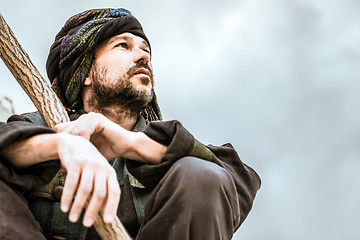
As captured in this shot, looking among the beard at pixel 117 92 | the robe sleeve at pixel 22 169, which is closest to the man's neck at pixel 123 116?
the beard at pixel 117 92

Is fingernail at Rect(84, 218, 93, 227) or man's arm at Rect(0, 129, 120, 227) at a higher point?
man's arm at Rect(0, 129, 120, 227)

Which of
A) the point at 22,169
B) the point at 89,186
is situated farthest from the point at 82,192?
the point at 22,169

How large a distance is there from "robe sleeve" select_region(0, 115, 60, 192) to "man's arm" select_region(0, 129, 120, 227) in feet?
0.13

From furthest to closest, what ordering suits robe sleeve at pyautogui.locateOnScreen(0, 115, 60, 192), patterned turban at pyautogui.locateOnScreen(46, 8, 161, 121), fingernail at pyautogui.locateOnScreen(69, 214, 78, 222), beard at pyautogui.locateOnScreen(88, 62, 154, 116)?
1. patterned turban at pyautogui.locateOnScreen(46, 8, 161, 121)
2. beard at pyautogui.locateOnScreen(88, 62, 154, 116)
3. robe sleeve at pyautogui.locateOnScreen(0, 115, 60, 192)
4. fingernail at pyautogui.locateOnScreen(69, 214, 78, 222)

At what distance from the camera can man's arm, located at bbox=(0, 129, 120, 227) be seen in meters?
1.05

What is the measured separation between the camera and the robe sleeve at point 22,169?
49.6 inches

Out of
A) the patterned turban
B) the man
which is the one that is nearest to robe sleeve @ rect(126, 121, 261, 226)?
the man

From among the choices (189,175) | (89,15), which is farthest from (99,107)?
(189,175)

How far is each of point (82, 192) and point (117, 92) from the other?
4.52 feet

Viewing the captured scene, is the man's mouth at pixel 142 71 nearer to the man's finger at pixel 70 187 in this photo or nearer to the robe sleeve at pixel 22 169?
the robe sleeve at pixel 22 169

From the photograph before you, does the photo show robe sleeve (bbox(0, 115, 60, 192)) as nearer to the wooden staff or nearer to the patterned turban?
the wooden staff

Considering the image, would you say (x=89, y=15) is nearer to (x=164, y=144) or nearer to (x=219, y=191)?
(x=164, y=144)

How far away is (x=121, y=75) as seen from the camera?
239 cm

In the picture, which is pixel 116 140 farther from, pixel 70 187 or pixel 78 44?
pixel 78 44
